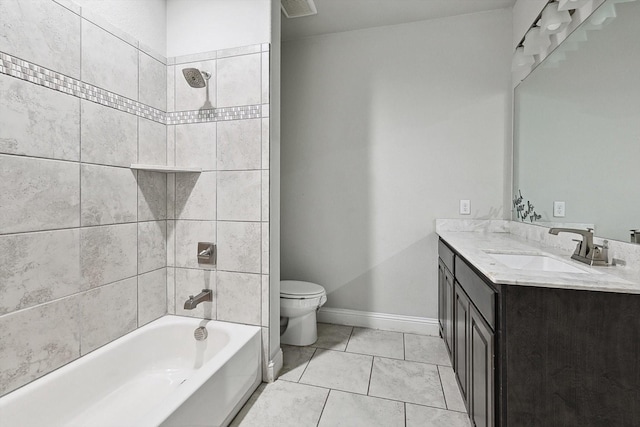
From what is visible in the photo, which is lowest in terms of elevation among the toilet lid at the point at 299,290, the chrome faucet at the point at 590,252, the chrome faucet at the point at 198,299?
the toilet lid at the point at 299,290

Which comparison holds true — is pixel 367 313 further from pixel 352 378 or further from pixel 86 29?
pixel 86 29

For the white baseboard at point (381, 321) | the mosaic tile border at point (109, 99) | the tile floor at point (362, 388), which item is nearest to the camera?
the mosaic tile border at point (109, 99)

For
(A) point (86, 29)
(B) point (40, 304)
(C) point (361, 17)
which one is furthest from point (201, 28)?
(B) point (40, 304)

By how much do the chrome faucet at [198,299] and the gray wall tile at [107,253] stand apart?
0.38m

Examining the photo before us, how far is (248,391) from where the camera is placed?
1.74 metres

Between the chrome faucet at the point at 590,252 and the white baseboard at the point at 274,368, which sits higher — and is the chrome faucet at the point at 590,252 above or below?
above

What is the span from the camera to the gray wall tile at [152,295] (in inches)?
73.8

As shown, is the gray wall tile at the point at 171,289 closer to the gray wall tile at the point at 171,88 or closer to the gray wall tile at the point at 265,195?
the gray wall tile at the point at 265,195

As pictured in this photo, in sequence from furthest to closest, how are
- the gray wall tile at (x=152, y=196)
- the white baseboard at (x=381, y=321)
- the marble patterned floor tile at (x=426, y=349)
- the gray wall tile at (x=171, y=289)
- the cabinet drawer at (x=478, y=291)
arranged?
1. the white baseboard at (x=381, y=321)
2. the marble patterned floor tile at (x=426, y=349)
3. the gray wall tile at (x=171, y=289)
4. the gray wall tile at (x=152, y=196)
5. the cabinet drawer at (x=478, y=291)

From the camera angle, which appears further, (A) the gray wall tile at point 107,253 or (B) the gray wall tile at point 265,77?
(B) the gray wall tile at point 265,77

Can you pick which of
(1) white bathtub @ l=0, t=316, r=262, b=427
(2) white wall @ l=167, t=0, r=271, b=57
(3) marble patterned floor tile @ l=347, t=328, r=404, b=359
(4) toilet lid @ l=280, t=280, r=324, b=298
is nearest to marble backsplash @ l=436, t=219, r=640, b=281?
(3) marble patterned floor tile @ l=347, t=328, r=404, b=359

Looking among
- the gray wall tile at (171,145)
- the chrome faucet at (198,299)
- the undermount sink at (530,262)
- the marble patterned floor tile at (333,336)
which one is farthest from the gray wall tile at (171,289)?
the undermount sink at (530,262)

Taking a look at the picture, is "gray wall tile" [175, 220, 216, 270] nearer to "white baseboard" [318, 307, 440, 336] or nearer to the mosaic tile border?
the mosaic tile border

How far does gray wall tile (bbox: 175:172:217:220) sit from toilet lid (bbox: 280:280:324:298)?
2.70 ft
